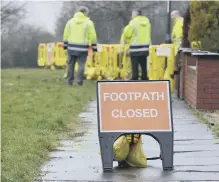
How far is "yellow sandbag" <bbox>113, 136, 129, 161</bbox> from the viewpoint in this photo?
23.7ft

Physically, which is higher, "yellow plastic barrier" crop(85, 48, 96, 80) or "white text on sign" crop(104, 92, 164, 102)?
"white text on sign" crop(104, 92, 164, 102)

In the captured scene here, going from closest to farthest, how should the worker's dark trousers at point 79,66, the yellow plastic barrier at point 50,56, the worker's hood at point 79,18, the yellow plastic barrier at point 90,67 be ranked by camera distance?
1. the worker's hood at point 79,18
2. the worker's dark trousers at point 79,66
3. the yellow plastic barrier at point 90,67
4. the yellow plastic barrier at point 50,56

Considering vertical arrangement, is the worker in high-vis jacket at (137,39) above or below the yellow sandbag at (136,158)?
above

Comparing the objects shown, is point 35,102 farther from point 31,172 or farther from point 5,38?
point 5,38

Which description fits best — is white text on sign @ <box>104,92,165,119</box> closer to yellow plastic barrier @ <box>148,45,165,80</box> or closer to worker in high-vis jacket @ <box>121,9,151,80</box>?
yellow plastic barrier @ <box>148,45,165,80</box>

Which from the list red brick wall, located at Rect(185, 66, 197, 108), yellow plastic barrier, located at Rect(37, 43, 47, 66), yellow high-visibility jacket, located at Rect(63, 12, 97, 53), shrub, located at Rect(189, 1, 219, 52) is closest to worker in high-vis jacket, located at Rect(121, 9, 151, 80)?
yellow high-visibility jacket, located at Rect(63, 12, 97, 53)

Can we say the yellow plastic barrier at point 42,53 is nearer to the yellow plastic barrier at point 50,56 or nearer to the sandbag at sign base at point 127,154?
the yellow plastic barrier at point 50,56

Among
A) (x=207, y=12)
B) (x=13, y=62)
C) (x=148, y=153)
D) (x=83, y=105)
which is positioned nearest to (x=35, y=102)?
(x=83, y=105)

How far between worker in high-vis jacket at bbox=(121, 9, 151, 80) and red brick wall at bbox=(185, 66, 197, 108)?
287 cm

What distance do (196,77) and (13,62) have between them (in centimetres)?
2100

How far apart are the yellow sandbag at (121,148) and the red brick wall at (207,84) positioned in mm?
4313

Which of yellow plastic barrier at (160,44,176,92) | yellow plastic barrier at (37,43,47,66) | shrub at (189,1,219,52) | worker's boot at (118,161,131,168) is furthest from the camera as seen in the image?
yellow plastic barrier at (37,43,47,66)

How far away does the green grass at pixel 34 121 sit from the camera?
708 centimetres

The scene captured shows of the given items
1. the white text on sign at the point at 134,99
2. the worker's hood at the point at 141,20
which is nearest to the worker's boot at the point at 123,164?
the white text on sign at the point at 134,99
